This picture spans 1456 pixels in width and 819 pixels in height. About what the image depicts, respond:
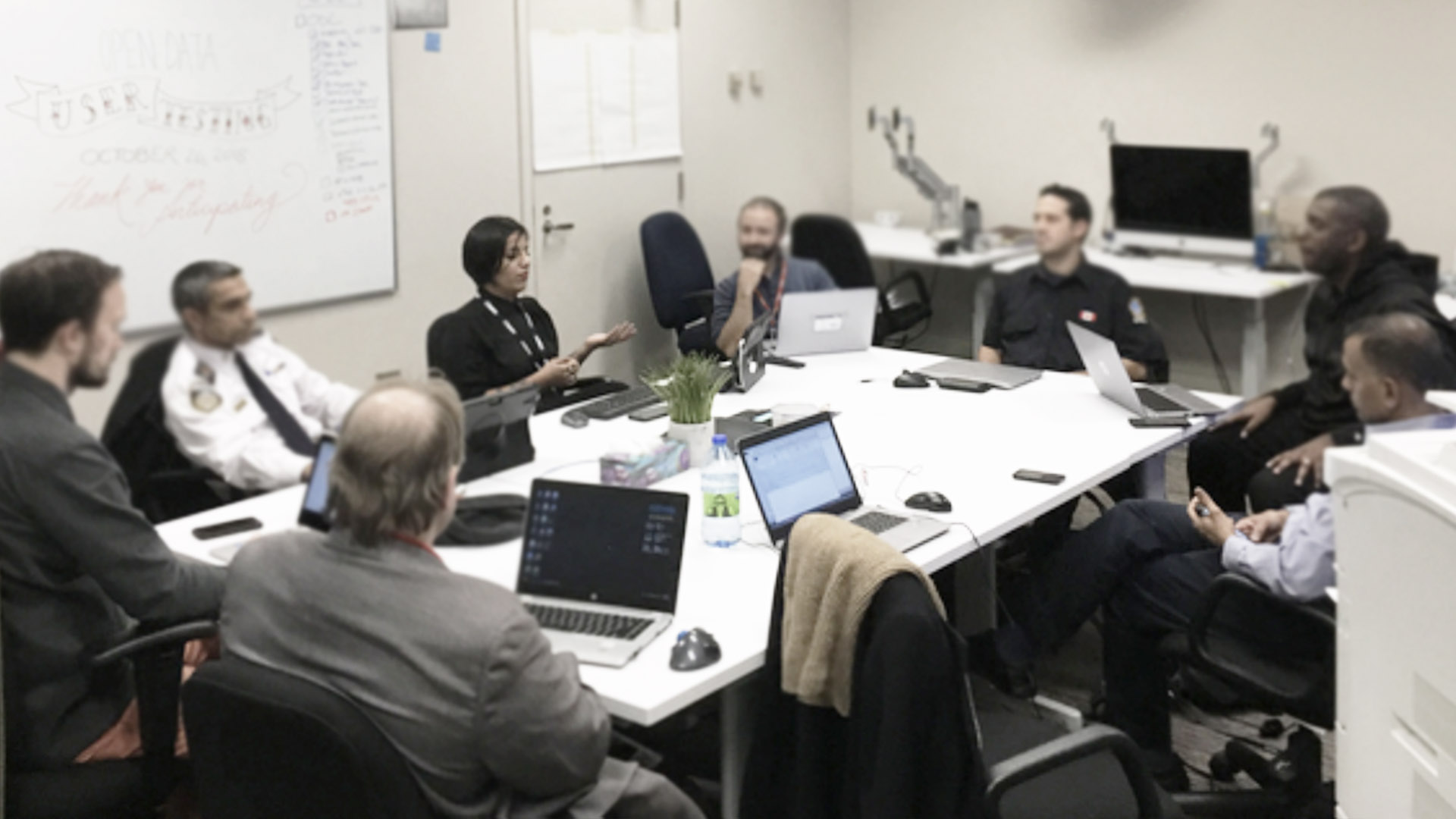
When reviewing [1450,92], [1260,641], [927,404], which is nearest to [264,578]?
[1260,641]

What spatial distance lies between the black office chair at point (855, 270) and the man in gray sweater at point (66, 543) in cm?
223

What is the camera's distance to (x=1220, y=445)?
12.7 ft

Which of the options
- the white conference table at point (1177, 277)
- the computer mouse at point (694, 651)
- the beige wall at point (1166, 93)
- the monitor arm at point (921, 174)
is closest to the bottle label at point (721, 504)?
the computer mouse at point (694, 651)

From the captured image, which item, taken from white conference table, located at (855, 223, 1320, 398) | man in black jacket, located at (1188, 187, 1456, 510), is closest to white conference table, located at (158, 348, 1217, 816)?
man in black jacket, located at (1188, 187, 1456, 510)

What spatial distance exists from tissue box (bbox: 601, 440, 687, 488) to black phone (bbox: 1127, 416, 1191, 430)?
4.13ft

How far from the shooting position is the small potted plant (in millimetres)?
3340

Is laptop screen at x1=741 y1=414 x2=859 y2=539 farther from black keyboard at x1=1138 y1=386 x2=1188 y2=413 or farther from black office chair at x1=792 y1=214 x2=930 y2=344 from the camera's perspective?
black office chair at x1=792 y1=214 x2=930 y2=344

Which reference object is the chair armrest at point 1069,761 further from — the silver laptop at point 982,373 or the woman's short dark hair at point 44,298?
the silver laptop at point 982,373

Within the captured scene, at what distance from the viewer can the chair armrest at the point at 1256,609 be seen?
283cm

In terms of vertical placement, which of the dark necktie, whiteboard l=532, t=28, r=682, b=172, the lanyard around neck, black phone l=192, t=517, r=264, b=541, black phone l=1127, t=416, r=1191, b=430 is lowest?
black phone l=192, t=517, r=264, b=541

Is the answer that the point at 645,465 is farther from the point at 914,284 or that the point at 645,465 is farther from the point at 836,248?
the point at 914,284

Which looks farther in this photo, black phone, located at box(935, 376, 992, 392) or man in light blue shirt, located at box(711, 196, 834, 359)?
black phone, located at box(935, 376, 992, 392)

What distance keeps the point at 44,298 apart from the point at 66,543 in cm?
41

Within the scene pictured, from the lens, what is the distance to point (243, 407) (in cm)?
254
